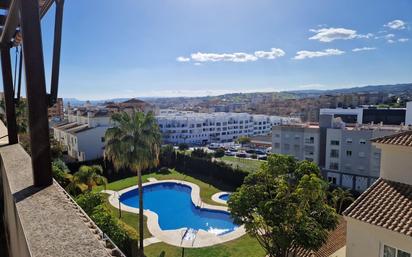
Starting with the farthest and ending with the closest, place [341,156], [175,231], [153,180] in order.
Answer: [341,156] → [153,180] → [175,231]

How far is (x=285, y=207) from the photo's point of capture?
11062 mm

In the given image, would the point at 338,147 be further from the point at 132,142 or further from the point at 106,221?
the point at 106,221

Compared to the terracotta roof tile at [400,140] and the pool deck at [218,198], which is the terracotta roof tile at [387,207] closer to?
the terracotta roof tile at [400,140]

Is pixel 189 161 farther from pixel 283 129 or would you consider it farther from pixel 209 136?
pixel 209 136

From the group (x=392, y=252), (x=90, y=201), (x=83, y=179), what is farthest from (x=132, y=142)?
(x=392, y=252)

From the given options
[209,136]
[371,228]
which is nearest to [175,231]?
[371,228]

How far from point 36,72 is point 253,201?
10.3 meters

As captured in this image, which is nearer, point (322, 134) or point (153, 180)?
point (153, 180)

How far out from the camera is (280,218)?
1105cm

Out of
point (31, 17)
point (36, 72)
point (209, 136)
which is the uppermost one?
point (31, 17)

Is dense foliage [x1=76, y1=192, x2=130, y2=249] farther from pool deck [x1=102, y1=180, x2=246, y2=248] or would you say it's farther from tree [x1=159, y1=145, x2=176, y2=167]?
tree [x1=159, y1=145, x2=176, y2=167]

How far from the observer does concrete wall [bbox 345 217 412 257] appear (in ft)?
21.2

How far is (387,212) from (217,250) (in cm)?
1132

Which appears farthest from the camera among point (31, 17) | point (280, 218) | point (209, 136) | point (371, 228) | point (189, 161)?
point (209, 136)
